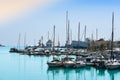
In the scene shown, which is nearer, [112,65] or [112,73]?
[112,73]

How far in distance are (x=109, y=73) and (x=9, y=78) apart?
15.2 meters

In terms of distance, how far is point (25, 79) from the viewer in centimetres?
4138

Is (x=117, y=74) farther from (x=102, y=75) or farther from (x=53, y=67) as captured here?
(x=53, y=67)

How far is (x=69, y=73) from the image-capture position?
163 ft

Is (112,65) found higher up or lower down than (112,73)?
higher up

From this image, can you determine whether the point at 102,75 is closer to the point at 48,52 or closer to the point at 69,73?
the point at 69,73

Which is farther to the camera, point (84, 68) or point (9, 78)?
point (84, 68)

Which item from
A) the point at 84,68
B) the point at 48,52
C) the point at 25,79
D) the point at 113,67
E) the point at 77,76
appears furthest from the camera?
the point at 48,52

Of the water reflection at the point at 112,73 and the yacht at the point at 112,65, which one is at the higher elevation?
the yacht at the point at 112,65

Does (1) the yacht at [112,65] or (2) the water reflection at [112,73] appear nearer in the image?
(2) the water reflection at [112,73]

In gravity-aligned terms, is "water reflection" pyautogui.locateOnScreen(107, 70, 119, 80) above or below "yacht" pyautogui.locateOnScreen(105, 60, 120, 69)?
below

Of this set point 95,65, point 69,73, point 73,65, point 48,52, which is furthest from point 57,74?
point 48,52

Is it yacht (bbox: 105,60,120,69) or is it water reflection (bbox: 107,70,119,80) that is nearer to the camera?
water reflection (bbox: 107,70,119,80)

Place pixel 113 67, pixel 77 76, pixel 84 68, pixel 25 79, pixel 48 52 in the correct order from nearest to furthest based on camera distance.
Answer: pixel 25 79, pixel 77 76, pixel 113 67, pixel 84 68, pixel 48 52
